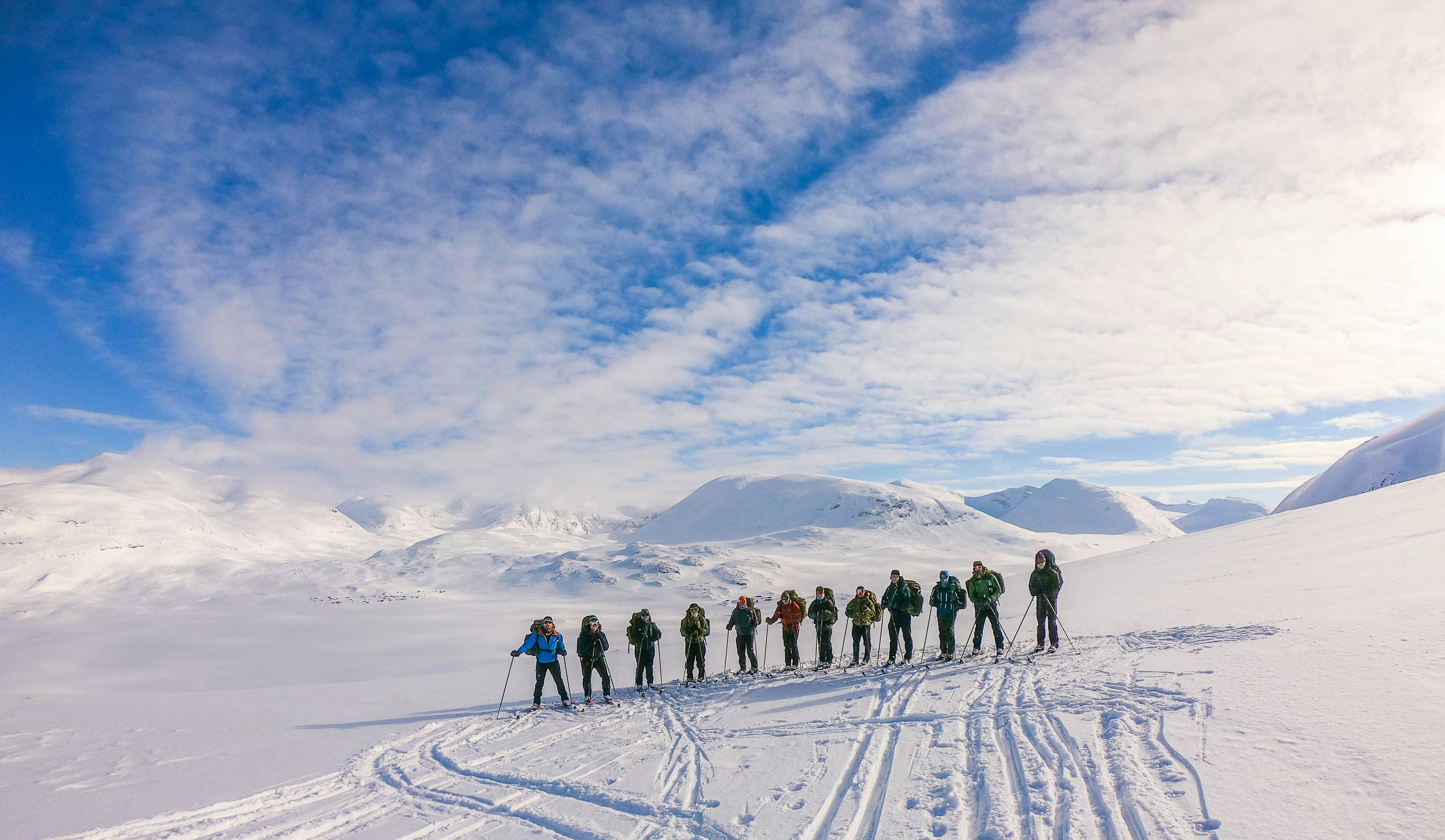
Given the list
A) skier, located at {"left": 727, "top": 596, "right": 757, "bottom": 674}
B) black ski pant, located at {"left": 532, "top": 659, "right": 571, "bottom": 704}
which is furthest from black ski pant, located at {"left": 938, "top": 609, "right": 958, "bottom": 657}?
black ski pant, located at {"left": 532, "top": 659, "right": 571, "bottom": 704}

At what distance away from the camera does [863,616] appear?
1441cm

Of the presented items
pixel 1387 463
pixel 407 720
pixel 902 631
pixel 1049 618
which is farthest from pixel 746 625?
pixel 1387 463

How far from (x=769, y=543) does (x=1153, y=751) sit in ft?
308

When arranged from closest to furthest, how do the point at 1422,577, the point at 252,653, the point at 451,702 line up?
the point at 1422,577 < the point at 451,702 < the point at 252,653

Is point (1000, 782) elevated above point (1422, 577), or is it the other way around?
point (1422, 577)

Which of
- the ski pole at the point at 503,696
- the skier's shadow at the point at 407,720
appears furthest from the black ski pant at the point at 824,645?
the skier's shadow at the point at 407,720

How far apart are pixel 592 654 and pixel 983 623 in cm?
800

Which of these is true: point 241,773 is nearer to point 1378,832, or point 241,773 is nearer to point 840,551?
point 1378,832

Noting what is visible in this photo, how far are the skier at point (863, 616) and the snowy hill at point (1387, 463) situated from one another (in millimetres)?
64565

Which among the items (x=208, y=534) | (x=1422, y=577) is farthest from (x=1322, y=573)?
(x=208, y=534)

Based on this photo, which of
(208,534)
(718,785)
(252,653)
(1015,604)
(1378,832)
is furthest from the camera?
(208,534)

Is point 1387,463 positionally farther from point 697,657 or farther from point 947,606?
point 697,657

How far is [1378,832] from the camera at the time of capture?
13.8 ft

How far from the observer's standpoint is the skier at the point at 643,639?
14.4 m
